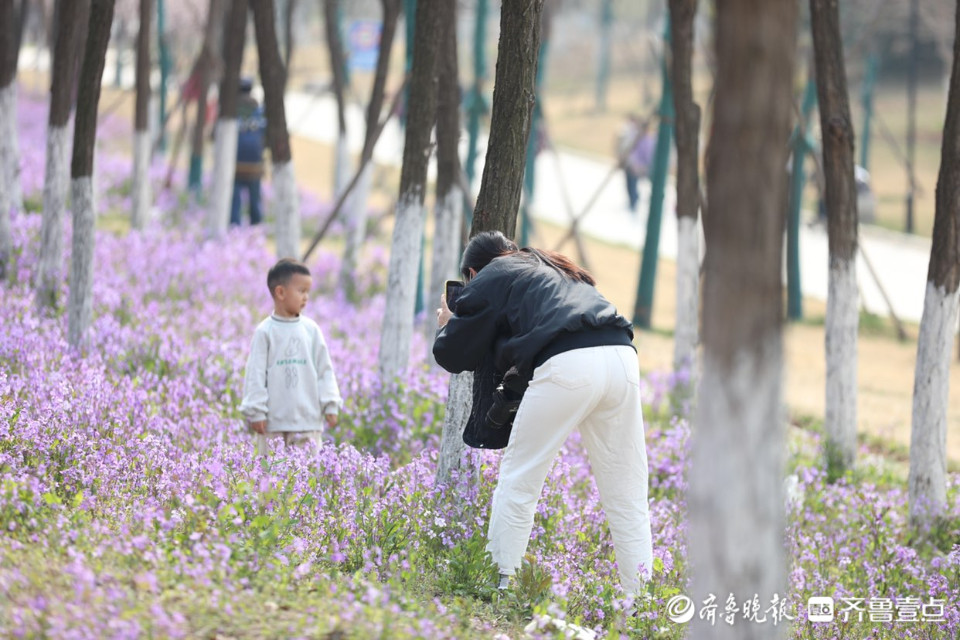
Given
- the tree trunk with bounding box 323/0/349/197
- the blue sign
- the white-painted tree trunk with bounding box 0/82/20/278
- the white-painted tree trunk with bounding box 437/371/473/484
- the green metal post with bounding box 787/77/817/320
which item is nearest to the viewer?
the white-painted tree trunk with bounding box 437/371/473/484

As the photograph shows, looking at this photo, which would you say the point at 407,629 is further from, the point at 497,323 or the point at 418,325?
the point at 418,325

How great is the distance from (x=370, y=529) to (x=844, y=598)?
101 inches

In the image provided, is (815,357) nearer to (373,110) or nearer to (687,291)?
(687,291)

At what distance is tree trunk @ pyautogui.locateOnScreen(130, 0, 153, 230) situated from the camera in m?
14.0

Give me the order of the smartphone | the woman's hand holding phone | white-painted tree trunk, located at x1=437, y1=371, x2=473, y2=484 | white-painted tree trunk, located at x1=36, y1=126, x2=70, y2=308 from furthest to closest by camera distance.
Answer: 1. white-painted tree trunk, located at x1=36, y1=126, x2=70, y2=308
2. white-painted tree trunk, located at x1=437, y1=371, x2=473, y2=484
3. the woman's hand holding phone
4. the smartphone

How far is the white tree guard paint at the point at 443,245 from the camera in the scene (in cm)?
1039

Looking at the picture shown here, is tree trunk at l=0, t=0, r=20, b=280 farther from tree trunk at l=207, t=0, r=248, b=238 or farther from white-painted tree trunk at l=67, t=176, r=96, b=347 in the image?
tree trunk at l=207, t=0, r=248, b=238

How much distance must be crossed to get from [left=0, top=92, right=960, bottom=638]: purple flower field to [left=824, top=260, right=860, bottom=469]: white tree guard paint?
0.95ft

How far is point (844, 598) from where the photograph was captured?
6102 millimetres

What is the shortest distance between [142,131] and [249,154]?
184 centimetres

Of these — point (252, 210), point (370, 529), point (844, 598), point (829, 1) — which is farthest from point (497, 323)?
point (252, 210)

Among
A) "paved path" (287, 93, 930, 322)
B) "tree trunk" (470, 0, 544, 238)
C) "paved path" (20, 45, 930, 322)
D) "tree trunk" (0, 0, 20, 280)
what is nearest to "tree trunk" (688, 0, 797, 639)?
"tree trunk" (470, 0, 544, 238)

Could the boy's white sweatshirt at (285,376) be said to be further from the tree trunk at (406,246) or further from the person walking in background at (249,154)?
the person walking in background at (249,154)

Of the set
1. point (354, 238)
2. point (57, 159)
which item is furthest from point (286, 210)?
point (354, 238)
